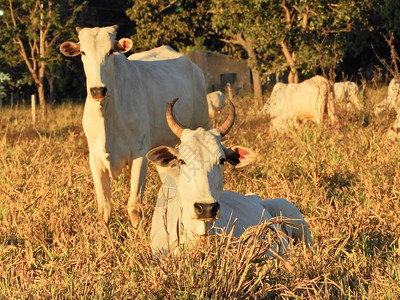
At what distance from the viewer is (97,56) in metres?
6.59

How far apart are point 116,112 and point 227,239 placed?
273 cm

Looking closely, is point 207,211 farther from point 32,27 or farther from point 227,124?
point 32,27

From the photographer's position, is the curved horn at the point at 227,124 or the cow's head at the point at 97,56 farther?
the cow's head at the point at 97,56

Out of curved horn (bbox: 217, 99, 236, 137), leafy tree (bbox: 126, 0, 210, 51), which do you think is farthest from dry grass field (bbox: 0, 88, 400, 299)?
leafy tree (bbox: 126, 0, 210, 51)

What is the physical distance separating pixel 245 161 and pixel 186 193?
1.80 ft

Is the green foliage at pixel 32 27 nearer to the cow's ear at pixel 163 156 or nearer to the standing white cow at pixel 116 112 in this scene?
the standing white cow at pixel 116 112

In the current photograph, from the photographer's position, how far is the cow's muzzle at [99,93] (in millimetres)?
6452

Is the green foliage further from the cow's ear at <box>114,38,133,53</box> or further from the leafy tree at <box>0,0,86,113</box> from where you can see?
the cow's ear at <box>114,38,133,53</box>

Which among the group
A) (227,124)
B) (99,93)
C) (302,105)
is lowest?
(302,105)

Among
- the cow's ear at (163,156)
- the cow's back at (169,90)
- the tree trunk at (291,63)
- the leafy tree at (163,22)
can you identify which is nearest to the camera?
the cow's ear at (163,156)

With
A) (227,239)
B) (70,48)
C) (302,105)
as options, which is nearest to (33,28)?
(302,105)

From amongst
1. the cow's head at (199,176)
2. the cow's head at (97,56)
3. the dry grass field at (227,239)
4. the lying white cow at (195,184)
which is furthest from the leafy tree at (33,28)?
the cow's head at (199,176)

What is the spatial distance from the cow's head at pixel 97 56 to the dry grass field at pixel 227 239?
1.02 m

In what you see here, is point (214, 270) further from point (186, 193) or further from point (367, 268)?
point (367, 268)
